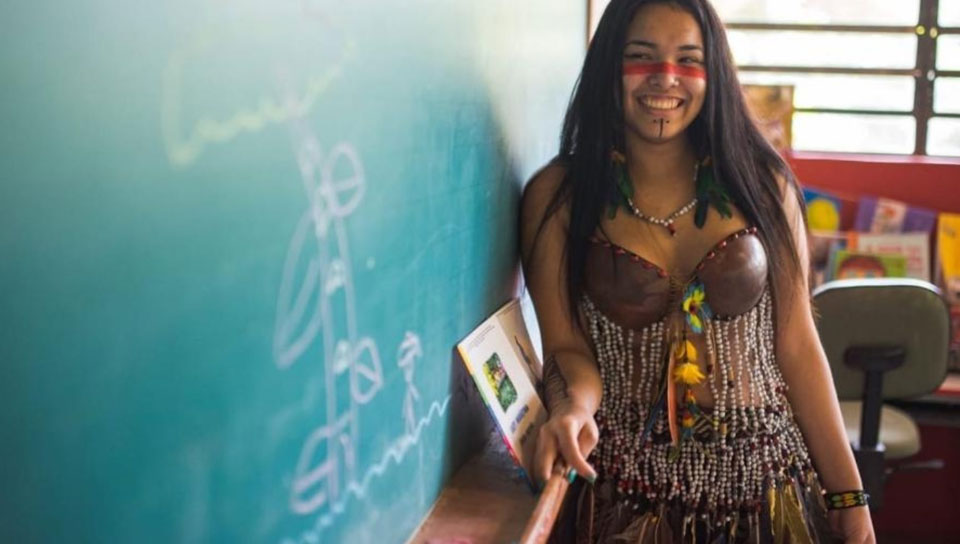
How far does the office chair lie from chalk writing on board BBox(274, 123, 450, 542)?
197 cm

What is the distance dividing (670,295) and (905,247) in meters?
2.02

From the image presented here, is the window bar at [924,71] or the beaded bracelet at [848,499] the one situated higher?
the window bar at [924,71]

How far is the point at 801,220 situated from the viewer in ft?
5.73

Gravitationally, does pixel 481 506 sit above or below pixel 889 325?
above

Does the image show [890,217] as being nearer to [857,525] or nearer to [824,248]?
[824,248]

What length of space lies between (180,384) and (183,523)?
3.9 inches

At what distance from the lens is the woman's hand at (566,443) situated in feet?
4.35

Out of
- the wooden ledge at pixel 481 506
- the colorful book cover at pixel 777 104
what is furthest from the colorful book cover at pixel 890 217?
the wooden ledge at pixel 481 506

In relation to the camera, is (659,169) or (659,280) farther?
(659,169)

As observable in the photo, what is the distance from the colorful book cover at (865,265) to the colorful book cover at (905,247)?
0.05 ft

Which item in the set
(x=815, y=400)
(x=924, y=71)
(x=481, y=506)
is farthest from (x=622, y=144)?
(x=924, y=71)

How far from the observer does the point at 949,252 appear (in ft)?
10.7

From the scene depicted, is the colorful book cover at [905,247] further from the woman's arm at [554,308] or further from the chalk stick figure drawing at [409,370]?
the chalk stick figure drawing at [409,370]

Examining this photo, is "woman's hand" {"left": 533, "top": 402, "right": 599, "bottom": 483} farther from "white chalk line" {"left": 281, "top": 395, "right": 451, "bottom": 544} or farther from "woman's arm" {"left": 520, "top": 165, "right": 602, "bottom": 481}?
"white chalk line" {"left": 281, "top": 395, "right": 451, "bottom": 544}
